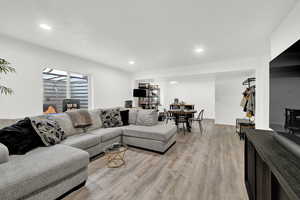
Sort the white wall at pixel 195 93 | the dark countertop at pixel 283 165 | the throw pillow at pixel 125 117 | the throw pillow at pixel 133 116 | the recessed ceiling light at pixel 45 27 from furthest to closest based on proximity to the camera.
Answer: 1. the white wall at pixel 195 93
2. the throw pillow at pixel 133 116
3. the throw pillow at pixel 125 117
4. the recessed ceiling light at pixel 45 27
5. the dark countertop at pixel 283 165

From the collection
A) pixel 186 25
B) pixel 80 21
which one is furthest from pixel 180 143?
pixel 80 21

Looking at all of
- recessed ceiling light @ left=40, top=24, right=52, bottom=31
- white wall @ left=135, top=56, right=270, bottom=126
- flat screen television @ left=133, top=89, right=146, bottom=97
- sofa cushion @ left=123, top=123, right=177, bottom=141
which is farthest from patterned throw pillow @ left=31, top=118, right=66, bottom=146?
white wall @ left=135, top=56, right=270, bottom=126

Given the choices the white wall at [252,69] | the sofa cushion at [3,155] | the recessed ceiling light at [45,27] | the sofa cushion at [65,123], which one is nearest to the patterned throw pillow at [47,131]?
the sofa cushion at [65,123]

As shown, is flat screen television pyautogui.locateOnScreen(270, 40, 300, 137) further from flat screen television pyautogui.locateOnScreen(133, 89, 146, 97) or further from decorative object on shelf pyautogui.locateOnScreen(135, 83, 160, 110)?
decorative object on shelf pyautogui.locateOnScreen(135, 83, 160, 110)

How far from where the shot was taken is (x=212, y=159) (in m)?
2.49

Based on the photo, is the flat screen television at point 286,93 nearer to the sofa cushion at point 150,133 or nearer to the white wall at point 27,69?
the sofa cushion at point 150,133

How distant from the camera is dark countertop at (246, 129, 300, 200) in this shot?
0.57 meters

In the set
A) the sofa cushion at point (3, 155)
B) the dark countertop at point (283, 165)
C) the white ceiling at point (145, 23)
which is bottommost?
the sofa cushion at point (3, 155)

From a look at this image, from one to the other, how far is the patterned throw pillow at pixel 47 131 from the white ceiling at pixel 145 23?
1.76 m

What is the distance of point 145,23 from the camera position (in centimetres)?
225

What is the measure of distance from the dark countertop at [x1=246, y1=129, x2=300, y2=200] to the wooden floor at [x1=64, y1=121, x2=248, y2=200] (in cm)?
91

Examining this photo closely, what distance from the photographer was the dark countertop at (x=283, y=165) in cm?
57

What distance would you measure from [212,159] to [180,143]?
970 millimetres

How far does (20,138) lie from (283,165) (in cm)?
279
